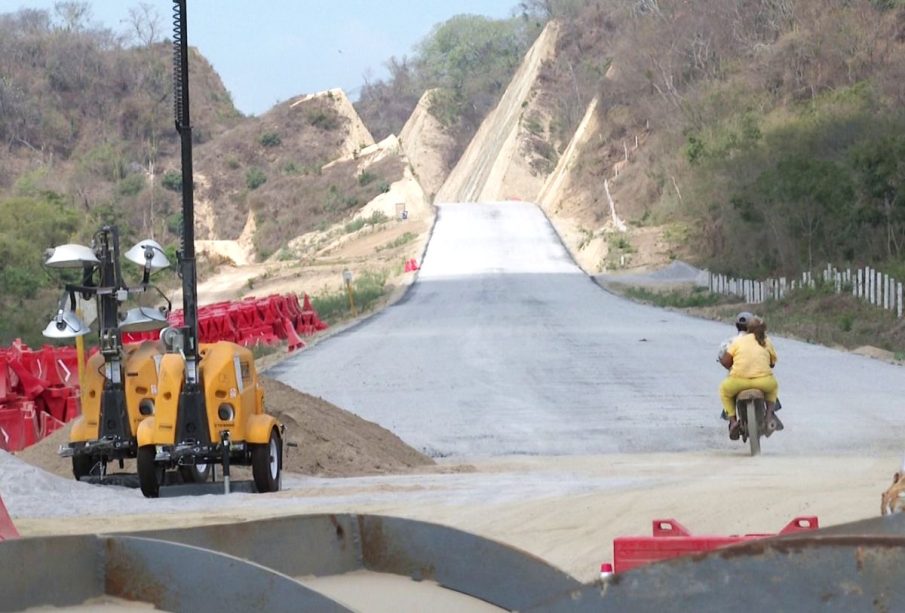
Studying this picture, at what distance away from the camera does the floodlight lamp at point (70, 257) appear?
1319cm

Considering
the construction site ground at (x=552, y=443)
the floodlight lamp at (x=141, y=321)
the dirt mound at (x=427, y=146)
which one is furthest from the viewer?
the dirt mound at (x=427, y=146)

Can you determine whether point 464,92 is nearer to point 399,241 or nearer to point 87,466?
point 399,241

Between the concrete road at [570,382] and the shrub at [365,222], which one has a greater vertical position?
the shrub at [365,222]

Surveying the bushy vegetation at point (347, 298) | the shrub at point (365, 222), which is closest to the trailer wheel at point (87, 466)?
the bushy vegetation at point (347, 298)

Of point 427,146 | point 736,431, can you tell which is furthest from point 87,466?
point 427,146

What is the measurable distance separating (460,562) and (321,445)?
11.7 meters

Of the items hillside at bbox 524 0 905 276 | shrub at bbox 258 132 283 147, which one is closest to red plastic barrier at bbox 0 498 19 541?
hillside at bbox 524 0 905 276

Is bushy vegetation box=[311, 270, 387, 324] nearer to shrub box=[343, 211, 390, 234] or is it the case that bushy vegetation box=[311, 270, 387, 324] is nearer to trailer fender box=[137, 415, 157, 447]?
shrub box=[343, 211, 390, 234]

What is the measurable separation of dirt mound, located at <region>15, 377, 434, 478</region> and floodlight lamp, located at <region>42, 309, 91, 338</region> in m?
2.36

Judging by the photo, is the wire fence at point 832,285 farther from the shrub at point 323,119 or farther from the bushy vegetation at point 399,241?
the shrub at point 323,119

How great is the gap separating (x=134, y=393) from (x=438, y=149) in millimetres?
138850

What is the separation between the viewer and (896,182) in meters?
43.2

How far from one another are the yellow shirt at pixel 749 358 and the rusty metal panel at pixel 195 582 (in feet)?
40.6

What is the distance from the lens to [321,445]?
16969 millimetres
